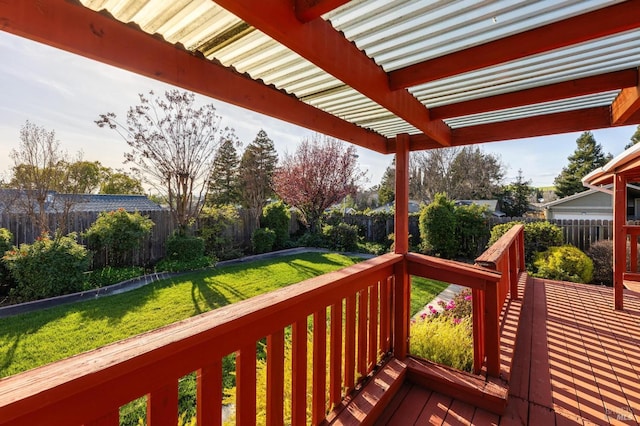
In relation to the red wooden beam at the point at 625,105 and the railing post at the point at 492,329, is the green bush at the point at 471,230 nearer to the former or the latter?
the red wooden beam at the point at 625,105

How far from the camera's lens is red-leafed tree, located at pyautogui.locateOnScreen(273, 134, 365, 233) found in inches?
478

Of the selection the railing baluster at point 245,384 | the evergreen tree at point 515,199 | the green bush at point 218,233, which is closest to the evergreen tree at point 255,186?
the green bush at point 218,233

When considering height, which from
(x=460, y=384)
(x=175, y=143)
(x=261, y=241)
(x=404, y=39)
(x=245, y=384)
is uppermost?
(x=175, y=143)

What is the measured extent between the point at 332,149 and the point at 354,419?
11.7m

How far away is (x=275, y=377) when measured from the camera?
1.39 meters

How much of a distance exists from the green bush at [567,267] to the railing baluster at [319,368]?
6211 mm

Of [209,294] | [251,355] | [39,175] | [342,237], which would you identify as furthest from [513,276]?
[39,175]

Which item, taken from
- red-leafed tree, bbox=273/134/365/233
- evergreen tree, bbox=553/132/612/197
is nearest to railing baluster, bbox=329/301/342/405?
red-leafed tree, bbox=273/134/365/233

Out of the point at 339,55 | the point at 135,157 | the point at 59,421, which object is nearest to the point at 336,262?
the point at 135,157

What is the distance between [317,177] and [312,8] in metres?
11.2

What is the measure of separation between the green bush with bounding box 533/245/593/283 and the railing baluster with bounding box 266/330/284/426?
656 centimetres

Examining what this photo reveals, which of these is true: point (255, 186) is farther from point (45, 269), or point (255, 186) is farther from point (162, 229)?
point (45, 269)

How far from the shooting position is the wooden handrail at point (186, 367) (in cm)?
69

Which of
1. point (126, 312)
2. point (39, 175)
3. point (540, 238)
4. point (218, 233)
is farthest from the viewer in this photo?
point (218, 233)
